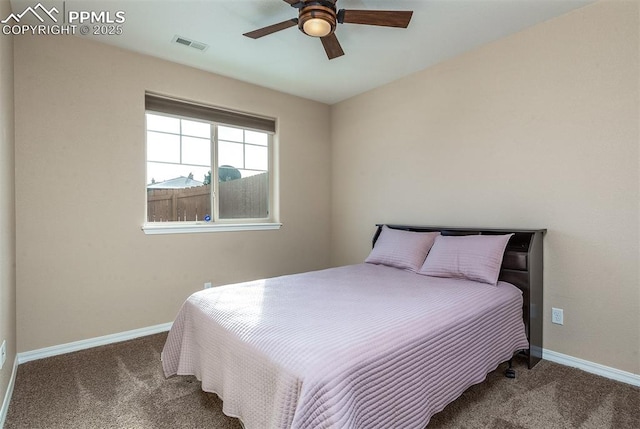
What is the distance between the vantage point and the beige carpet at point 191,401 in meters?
1.70

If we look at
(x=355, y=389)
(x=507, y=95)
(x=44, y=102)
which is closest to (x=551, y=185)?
(x=507, y=95)

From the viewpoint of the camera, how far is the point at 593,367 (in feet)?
7.29

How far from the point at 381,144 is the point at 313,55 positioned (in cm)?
124

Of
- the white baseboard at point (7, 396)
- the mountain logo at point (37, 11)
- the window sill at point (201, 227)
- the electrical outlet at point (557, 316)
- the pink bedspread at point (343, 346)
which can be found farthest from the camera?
Answer: the window sill at point (201, 227)

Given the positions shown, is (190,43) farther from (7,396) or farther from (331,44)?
(7,396)

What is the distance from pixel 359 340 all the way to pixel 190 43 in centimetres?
268

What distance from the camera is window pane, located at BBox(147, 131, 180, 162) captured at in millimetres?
3090

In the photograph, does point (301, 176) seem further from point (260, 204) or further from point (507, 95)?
point (507, 95)

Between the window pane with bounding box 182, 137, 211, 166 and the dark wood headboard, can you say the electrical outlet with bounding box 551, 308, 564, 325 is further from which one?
the window pane with bounding box 182, 137, 211, 166

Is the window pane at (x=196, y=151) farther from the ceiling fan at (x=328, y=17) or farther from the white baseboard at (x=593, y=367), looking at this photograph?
the white baseboard at (x=593, y=367)

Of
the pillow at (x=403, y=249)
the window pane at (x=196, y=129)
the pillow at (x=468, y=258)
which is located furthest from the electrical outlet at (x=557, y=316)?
the window pane at (x=196, y=129)

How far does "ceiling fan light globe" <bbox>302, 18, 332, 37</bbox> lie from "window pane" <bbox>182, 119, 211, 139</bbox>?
1800 mm

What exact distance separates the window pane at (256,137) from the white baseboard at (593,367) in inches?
131

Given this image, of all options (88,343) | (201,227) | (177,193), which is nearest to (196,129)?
(177,193)
